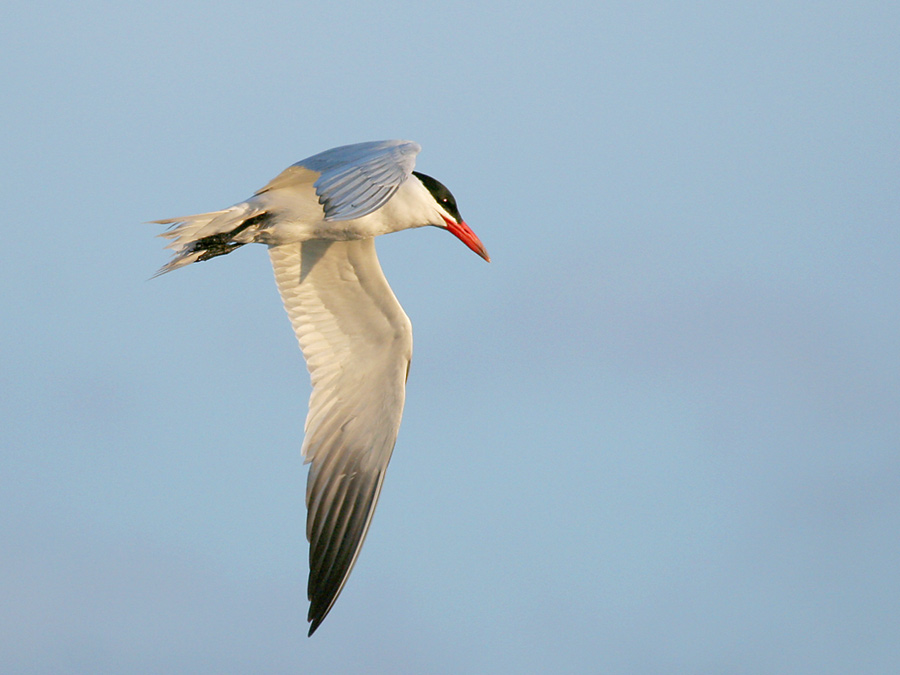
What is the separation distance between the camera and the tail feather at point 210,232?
9.83 meters

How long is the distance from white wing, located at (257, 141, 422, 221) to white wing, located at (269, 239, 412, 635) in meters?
2.11

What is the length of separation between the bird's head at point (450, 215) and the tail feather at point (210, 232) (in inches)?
66.0

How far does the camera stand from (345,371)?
1184cm

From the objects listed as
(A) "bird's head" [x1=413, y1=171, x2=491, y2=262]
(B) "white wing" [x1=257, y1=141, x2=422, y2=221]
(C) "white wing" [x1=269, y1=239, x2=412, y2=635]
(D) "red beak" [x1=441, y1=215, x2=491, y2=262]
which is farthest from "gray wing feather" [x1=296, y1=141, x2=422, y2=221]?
(C) "white wing" [x1=269, y1=239, x2=412, y2=635]

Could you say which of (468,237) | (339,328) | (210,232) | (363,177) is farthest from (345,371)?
(363,177)

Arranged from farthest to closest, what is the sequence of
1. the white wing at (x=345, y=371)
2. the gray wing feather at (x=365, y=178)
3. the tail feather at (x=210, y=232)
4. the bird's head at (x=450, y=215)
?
the white wing at (x=345, y=371) < the bird's head at (x=450, y=215) < the tail feather at (x=210, y=232) < the gray wing feather at (x=365, y=178)

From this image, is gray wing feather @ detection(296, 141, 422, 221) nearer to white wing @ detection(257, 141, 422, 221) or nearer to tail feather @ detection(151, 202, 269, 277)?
white wing @ detection(257, 141, 422, 221)

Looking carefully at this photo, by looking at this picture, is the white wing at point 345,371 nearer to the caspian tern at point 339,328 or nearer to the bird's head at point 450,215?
the caspian tern at point 339,328

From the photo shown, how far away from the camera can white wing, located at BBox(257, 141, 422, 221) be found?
7.86 meters

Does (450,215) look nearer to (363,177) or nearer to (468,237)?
(468,237)

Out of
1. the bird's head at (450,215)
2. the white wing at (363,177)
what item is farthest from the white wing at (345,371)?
the white wing at (363,177)

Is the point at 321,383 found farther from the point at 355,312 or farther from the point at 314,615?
the point at 314,615

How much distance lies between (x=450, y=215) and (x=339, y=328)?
159cm

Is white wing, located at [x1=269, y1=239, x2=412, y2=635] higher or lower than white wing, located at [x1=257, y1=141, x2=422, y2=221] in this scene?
lower
